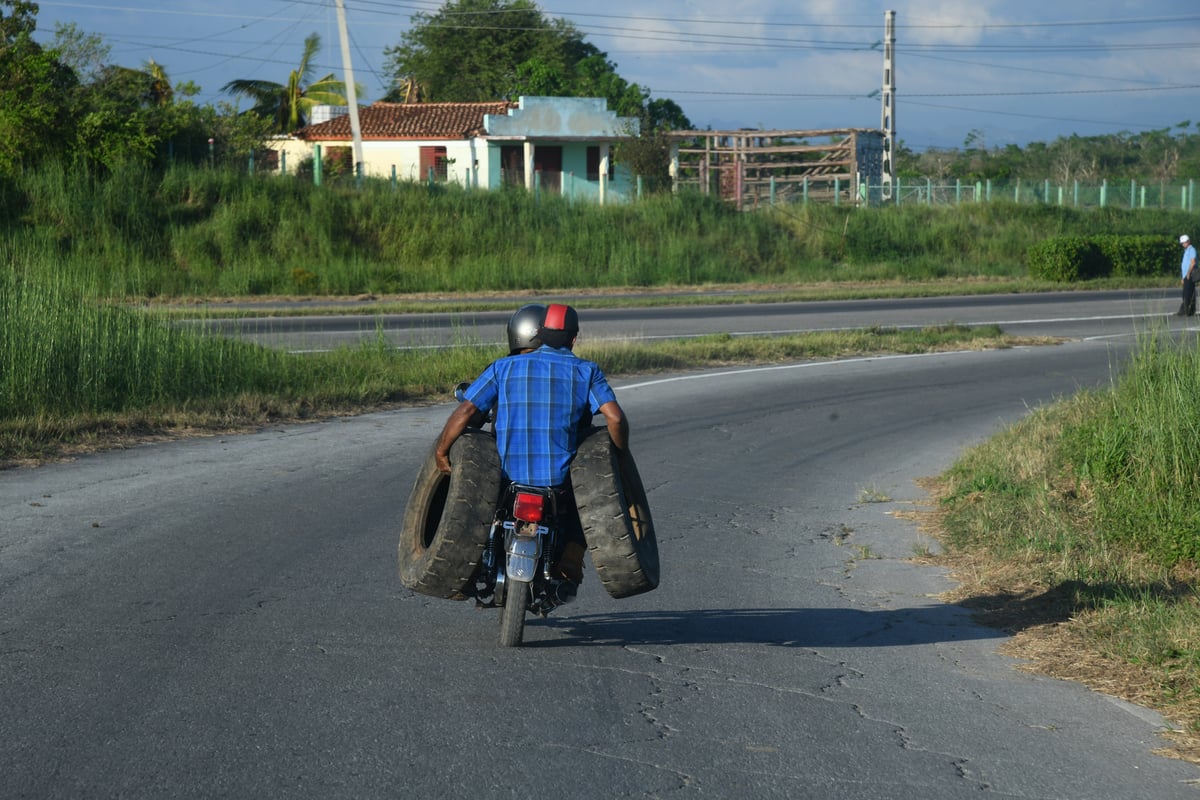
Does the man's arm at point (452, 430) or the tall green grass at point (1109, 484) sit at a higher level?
the man's arm at point (452, 430)

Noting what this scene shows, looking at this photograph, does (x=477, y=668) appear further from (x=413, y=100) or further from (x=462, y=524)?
(x=413, y=100)

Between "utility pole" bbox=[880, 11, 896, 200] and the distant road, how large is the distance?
19490 millimetres

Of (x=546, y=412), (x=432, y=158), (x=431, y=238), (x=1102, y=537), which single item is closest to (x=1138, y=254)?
(x=431, y=238)

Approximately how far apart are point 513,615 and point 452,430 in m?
0.91

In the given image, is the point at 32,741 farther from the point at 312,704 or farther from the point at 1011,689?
the point at 1011,689

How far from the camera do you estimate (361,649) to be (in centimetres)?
618

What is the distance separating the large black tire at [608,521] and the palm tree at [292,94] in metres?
62.6

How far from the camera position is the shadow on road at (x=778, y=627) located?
670 centimetres

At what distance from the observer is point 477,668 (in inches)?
233

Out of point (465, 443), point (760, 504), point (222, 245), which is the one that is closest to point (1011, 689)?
point (465, 443)

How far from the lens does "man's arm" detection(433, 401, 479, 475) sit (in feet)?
20.4

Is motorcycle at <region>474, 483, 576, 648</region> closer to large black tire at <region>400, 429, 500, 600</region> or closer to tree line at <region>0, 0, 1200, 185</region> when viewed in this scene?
large black tire at <region>400, 429, 500, 600</region>

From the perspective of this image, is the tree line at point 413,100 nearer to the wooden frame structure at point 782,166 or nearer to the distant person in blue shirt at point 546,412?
the wooden frame structure at point 782,166

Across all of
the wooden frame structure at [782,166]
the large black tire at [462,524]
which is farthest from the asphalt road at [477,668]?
the wooden frame structure at [782,166]
